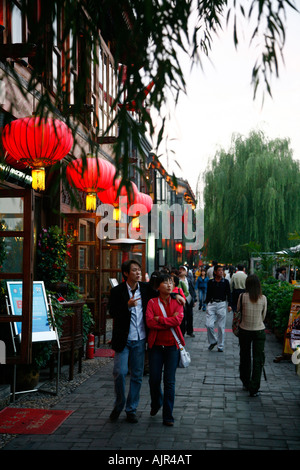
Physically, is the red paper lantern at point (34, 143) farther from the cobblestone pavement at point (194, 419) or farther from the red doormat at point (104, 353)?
the red doormat at point (104, 353)

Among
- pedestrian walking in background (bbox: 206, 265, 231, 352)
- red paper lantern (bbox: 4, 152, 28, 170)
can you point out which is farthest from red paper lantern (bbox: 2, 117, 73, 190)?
pedestrian walking in background (bbox: 206, 265, 231, 352)

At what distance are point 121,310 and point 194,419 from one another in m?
1.56

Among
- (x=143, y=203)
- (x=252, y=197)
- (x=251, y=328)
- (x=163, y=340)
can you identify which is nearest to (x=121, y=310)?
(x=163, y=340)

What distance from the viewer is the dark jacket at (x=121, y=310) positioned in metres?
6.27

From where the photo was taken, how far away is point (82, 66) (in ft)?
11.0

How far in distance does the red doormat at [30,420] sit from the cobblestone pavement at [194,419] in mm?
127

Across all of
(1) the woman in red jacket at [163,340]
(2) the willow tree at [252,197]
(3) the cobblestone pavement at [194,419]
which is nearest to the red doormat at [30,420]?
(3) the cobblestone pavement at [194,419]

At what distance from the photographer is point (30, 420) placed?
626cm

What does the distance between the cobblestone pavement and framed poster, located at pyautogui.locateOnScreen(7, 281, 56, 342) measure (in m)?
0.95

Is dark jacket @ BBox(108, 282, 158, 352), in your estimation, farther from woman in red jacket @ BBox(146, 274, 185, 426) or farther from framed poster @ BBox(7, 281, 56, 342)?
framed poster @ BBox(7, 281, 56, 342)

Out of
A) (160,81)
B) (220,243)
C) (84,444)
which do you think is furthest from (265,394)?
(220,243)

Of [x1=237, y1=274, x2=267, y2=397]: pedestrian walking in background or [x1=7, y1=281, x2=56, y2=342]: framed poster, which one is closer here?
[x1=7, y1=281, x2=56, y2=342]: framed poster

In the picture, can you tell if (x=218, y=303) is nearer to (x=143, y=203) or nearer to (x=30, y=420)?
(x=143, y=203)

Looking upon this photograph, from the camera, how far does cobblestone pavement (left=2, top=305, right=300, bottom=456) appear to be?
5.37 meters
